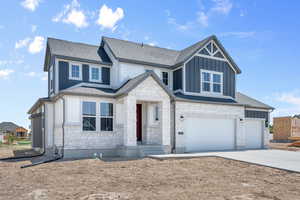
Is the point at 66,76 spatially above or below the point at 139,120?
above

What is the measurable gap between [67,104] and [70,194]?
7.67m

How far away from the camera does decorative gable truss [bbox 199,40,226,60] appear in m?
18.4

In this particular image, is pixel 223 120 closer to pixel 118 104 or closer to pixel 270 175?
pixel 118 104

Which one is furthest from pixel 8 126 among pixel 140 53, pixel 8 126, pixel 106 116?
pixel 106 116

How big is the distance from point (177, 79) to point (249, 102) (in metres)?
6.53

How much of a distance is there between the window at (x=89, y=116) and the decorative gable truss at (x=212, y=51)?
893 cm

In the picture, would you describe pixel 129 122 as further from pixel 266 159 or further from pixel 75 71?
pixel 266 159

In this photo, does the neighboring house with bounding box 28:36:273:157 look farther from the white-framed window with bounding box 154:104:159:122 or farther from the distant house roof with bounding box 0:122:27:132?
the distant house roof with bounding box 0:122:27:132

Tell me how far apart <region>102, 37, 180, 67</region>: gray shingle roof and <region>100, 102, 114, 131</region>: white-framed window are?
338 cm

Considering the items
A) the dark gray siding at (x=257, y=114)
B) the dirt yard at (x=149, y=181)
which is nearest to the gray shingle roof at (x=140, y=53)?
→ the dark gray siding at (x=257, y=114)

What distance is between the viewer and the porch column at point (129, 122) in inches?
544

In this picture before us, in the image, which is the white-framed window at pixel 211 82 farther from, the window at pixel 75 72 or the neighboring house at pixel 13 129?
the neighboring house at pixel 13 129

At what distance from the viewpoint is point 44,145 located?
53.8 ft

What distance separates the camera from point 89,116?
46.1 ft
